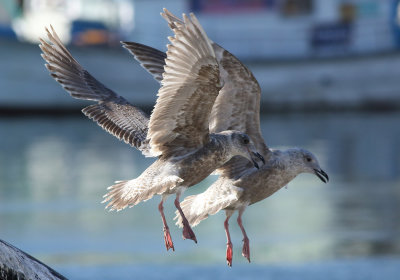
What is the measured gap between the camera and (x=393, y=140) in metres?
32.2

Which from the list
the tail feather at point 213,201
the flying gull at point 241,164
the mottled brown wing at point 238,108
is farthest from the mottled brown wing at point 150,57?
the tail feather at point 213,201

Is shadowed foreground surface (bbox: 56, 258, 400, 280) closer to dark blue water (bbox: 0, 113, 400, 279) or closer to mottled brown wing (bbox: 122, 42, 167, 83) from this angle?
dark blue water (bbox: 0, 113, 400, 279)

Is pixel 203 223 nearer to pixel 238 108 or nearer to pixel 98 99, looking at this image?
pixel 98 99

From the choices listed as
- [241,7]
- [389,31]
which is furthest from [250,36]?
[389,31]

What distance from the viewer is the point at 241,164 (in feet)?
29.7

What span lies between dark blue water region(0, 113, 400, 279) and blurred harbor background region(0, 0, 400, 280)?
0.04 meters

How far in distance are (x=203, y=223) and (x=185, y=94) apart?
12.0 metres

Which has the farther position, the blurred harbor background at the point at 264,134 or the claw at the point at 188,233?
the blurred harbor background at the point at 264,134

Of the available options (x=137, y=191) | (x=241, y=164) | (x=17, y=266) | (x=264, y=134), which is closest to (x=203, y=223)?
(x=241, y=164)

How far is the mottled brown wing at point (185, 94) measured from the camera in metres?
7.54

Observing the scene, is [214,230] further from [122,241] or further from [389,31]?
[389,31]

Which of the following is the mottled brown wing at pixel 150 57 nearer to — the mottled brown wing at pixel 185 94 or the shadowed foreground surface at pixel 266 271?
the mottled brown wing at pixel 185 94

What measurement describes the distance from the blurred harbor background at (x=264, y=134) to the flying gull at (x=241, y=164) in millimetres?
6763

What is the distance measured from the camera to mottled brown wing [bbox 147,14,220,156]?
24.7 ft
